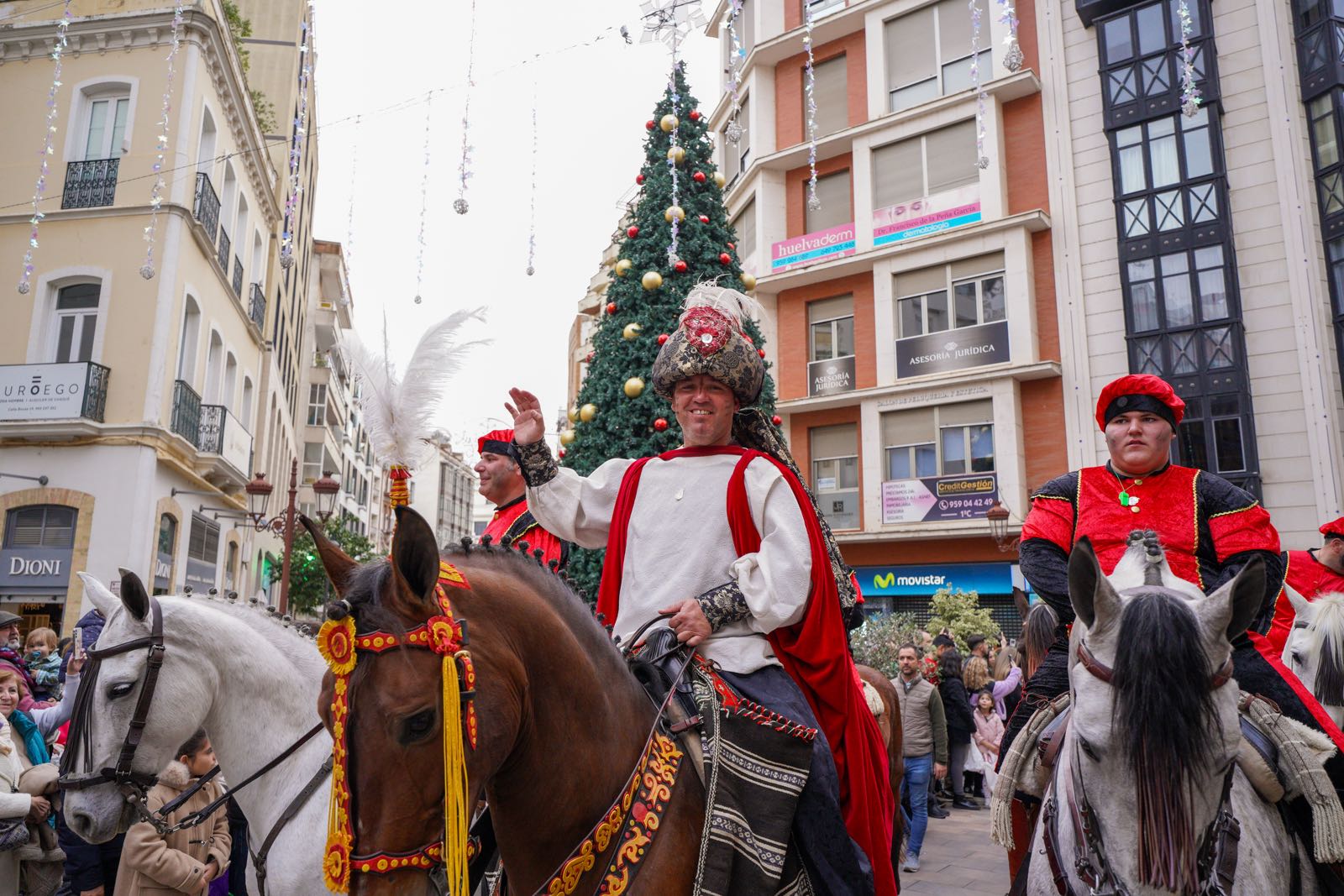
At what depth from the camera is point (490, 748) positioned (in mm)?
1807

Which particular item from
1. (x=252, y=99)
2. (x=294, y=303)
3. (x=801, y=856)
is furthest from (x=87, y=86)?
(x=801, y=856)

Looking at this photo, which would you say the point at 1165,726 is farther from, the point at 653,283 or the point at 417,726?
the point at 653,283

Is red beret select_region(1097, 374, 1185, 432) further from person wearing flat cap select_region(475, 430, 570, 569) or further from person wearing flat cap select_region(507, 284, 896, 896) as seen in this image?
person wearing flat cap select_region(475, 430, 570, 569)

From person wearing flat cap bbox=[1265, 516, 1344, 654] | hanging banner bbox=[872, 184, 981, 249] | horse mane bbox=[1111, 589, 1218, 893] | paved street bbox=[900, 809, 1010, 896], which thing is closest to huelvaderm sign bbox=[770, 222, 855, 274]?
hanging banner bbox=[872, 184, 981, 249]

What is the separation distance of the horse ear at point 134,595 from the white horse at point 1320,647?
5457mm

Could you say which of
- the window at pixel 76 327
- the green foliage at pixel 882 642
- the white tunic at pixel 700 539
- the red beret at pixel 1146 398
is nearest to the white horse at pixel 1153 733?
the white tunic at pixel 700 539

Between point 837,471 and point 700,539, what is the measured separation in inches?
825

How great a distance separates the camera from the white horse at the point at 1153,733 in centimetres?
213

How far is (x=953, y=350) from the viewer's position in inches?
843

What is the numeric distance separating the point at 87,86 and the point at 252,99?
175 inches

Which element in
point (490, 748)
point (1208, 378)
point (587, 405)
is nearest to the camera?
point (490, 748)

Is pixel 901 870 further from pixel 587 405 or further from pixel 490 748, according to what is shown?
pixel 490 748

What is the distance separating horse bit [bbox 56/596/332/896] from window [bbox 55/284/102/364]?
1510 centimetres

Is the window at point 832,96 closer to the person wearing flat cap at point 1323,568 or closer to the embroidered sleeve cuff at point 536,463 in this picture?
the person wearing flat cap at point 1323,568
